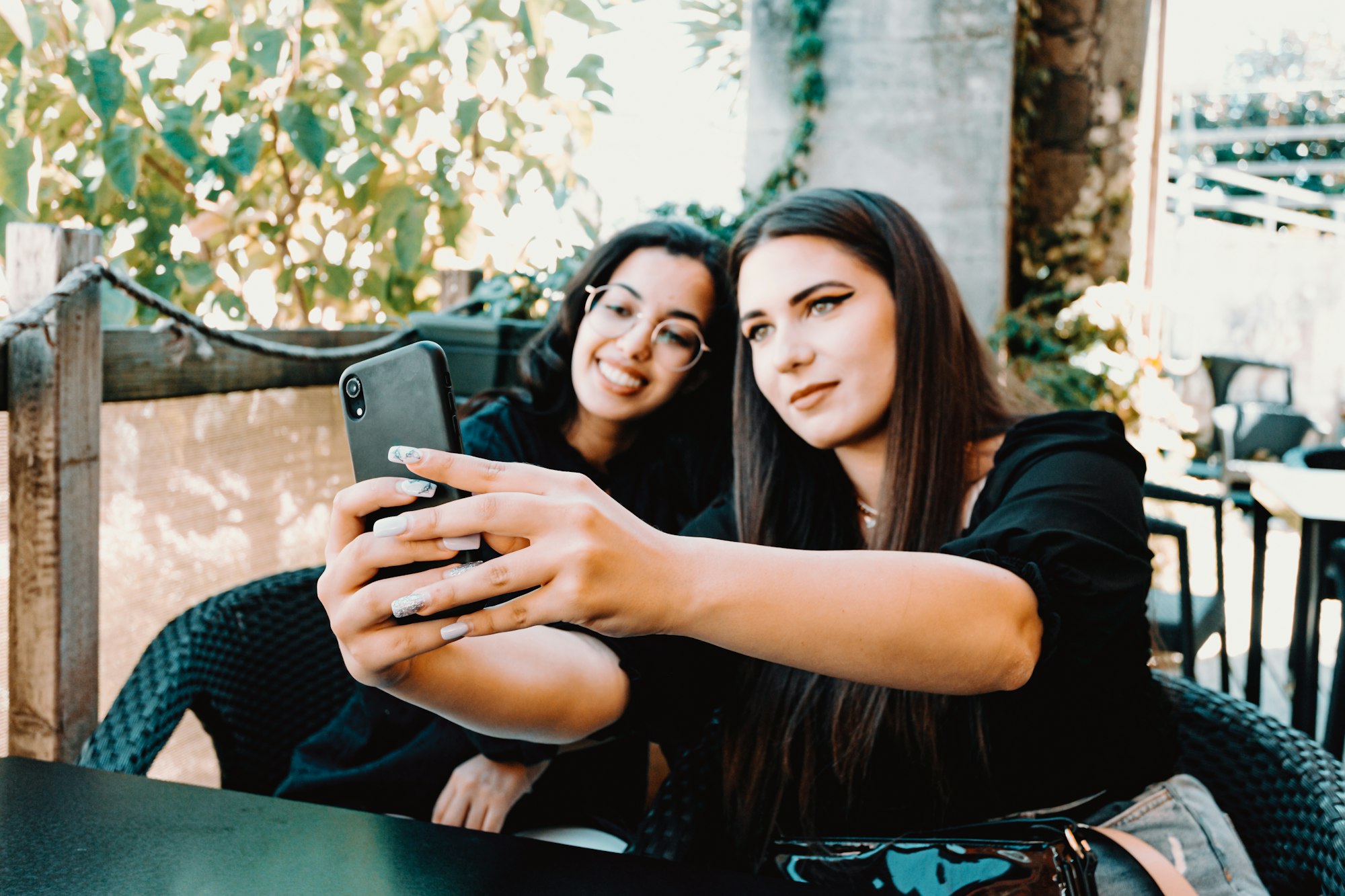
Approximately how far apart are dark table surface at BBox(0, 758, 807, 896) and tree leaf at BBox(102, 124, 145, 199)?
4.98ft

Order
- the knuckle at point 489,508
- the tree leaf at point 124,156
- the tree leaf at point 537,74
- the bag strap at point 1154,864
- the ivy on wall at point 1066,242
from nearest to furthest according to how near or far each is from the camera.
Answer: the knuckle at point 489,508 < the bag strap at point 1154,864 < the tree leaf at point 124,156 < the tree leaf at point 537,74 < the ivy on wall at point 1066,242

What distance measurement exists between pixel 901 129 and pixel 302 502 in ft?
10.1

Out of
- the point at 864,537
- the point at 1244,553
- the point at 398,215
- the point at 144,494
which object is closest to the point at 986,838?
the point at 864,537

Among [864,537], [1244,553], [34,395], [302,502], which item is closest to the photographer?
[34,395]

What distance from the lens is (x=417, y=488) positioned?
82 cm

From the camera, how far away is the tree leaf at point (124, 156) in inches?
81.2

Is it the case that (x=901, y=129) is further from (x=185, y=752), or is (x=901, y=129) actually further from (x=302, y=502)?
(x=185, y=752)

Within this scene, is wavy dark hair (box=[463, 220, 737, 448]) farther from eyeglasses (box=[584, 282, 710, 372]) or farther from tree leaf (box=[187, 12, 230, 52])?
tree leaf (box=[187, 12, 230, 52])

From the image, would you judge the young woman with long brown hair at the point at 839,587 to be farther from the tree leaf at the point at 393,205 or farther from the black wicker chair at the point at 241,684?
the tree leaf at the point at 393,205

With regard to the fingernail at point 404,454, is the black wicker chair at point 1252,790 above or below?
below

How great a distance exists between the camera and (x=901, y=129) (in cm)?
425

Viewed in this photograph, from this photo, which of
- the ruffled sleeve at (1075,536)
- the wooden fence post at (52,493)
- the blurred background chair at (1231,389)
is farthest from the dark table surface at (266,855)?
the blurred background chair at (1231,389)

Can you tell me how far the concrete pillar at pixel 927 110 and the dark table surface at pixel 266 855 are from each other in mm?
3741

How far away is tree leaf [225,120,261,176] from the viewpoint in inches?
85.7
